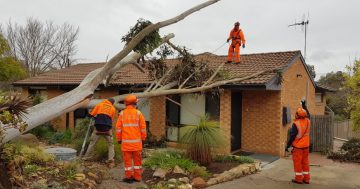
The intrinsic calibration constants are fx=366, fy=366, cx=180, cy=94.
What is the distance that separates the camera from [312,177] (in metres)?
9.21

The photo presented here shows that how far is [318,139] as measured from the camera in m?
13.3

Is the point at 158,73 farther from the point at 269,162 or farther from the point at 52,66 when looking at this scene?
the point at 52,66

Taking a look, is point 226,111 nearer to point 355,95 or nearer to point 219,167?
point 219,167

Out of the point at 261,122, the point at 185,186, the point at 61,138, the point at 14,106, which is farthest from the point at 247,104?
the point at 14,106

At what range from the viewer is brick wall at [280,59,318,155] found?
12516 mm

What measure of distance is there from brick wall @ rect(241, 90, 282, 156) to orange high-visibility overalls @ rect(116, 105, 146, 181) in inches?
228

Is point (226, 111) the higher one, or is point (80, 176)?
point (226, 111)

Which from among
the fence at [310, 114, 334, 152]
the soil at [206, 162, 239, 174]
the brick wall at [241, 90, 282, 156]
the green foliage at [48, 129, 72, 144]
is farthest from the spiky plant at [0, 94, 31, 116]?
the fence at [310, 114, 334, 152]

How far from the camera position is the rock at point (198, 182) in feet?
25.6

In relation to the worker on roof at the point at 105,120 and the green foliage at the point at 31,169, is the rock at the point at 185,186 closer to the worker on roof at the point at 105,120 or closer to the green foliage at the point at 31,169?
the worker on roof at the point at 105,120

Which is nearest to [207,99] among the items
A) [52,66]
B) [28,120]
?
[28,120]

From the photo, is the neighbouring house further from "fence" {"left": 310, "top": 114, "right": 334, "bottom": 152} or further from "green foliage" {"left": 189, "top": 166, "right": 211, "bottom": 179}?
"green foliage" {"left": 189, "top": 166, "right": 211, "bottom": 179}

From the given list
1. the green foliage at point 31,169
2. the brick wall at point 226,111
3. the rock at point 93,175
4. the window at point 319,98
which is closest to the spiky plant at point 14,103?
the green foliage at point 31,169

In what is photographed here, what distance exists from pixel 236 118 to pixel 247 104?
0.63 metres
